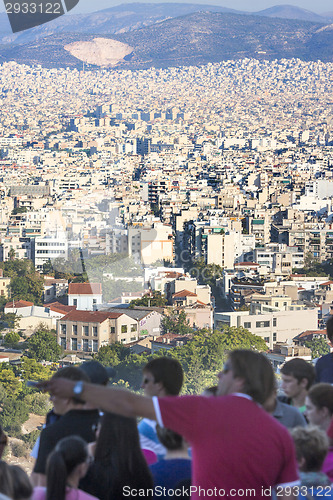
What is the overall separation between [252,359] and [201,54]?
10597cm

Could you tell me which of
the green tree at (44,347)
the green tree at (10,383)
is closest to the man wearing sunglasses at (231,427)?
the green tree at (10,383)

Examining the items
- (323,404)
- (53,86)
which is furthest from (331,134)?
(323,404)

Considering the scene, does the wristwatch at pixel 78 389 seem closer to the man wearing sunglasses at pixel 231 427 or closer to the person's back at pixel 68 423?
the man wearing sunglasses at pixel 231 427

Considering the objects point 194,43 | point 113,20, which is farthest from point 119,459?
point 113,20

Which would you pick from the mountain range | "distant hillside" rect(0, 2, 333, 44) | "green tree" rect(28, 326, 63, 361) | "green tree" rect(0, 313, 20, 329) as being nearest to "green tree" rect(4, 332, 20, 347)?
"green tree" rect(28, 326, 63, 361)

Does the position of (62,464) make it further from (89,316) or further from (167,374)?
(89,316)

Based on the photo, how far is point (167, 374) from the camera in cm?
164

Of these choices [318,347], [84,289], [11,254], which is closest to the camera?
[318,347]

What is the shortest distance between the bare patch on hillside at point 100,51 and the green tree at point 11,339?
93.6 metres

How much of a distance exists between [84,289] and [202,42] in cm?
9222

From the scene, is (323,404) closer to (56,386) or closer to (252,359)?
(252,359)

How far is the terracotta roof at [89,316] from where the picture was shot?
43.7ft

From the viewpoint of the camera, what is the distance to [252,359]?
140 cm

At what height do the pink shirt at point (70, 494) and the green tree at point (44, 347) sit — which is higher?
the pink shirt at point (70, 494)
